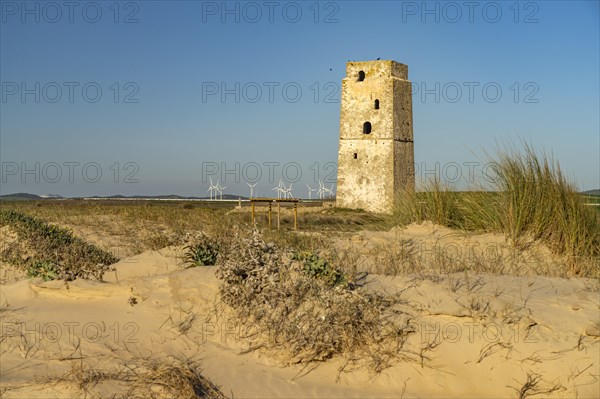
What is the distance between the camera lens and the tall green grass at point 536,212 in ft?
31.4

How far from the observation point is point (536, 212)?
400 inches

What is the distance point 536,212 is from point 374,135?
66.4ft

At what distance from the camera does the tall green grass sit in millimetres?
9570

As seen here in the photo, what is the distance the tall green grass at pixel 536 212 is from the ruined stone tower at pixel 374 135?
59.0 ft

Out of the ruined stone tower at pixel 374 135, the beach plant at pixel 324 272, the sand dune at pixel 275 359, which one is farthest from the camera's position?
the ruined stone tower at pixel 374 135

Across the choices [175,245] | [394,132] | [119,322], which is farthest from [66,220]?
[394,132]

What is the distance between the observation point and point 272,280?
20.5ft

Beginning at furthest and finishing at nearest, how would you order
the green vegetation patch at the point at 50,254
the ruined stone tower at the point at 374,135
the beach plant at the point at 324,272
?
1. the ruined stone tower at the point at 374,135
2. the green vegetation patch at the point at 50,254
3. the beach plant at the point at 324,272

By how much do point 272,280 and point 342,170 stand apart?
981 inches

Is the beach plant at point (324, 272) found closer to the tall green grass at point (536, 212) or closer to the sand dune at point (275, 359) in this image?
the sand dune at point (275, 359)

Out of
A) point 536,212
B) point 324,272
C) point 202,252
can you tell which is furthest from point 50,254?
point 536,212

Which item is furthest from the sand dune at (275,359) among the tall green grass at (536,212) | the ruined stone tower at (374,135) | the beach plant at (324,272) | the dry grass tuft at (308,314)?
the ruined stone tower at (374,135)

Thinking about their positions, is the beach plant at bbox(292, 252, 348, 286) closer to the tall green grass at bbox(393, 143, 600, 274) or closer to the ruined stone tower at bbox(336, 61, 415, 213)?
the tall green grass at bbox(393, 143, 600, 274)

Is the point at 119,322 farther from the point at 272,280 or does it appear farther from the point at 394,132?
the point at 394,132
